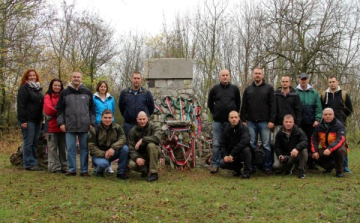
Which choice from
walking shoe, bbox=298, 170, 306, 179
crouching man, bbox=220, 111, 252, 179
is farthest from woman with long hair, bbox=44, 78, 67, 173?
walking shoe, bbox=298, 170, 306, 179

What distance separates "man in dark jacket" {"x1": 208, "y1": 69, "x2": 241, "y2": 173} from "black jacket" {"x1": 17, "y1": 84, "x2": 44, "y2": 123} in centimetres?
292

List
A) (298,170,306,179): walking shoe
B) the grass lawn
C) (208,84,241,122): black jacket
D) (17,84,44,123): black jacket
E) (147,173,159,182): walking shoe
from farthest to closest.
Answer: (208,84,241,122): black jacket → (17,84,44,123): black jacket → (298,170,306,179): walking shoe → (147,173,159,182): walking shoe → the grass lawn

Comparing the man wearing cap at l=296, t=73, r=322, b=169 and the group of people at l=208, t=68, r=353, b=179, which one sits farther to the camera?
the man wearing cap at l=296, t=73, r=322, b=169

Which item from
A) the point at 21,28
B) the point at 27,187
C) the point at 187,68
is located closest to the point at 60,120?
the point at 27,187

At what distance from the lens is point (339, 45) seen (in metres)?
13.0

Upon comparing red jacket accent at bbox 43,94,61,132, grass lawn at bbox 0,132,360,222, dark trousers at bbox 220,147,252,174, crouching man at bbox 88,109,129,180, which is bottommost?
grass lawn at bbox 0,132,360,222

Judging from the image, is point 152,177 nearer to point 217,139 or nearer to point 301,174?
point 217,139

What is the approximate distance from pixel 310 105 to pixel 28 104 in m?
4.69

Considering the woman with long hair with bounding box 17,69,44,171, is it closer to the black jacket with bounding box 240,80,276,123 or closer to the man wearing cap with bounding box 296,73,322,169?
the black jacket with bounding box 240,80,276,123

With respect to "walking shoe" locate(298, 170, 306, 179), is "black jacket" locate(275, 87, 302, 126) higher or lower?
higher

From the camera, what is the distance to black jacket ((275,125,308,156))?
5.42 meters

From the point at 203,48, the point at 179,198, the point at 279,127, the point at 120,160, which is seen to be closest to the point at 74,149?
the point at 120,160

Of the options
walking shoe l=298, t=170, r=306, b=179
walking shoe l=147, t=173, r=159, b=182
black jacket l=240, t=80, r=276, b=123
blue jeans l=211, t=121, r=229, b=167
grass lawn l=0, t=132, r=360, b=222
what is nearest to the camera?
grass lawn l=0, t=132, r=360, b=222

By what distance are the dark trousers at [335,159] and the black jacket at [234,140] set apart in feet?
4.15
